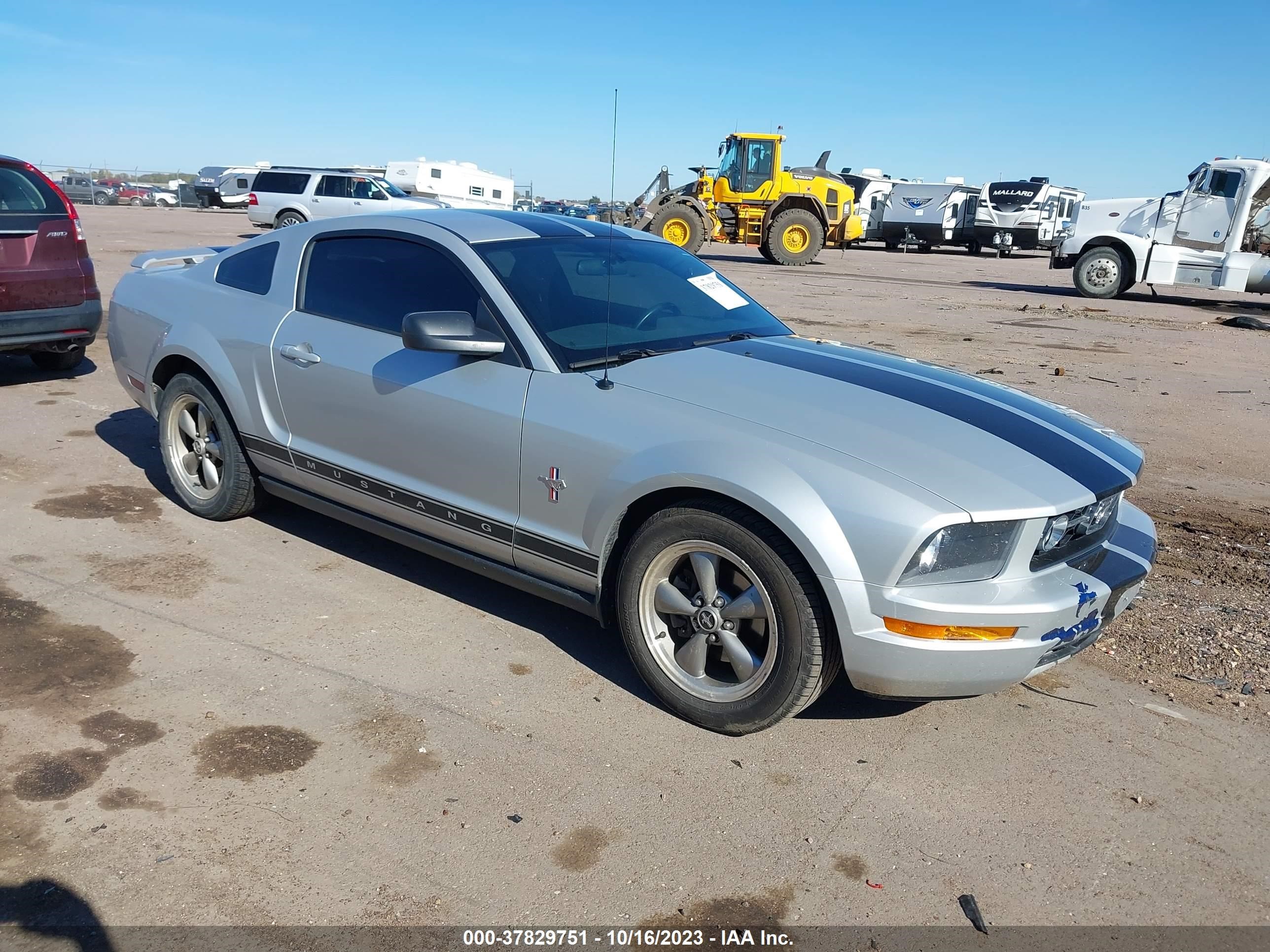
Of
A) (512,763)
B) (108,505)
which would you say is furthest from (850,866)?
(108,505)

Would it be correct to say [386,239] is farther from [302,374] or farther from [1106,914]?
[1106,914]

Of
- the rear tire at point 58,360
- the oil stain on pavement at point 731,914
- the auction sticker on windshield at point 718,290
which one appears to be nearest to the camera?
the oil stain on pavement at point 731,914

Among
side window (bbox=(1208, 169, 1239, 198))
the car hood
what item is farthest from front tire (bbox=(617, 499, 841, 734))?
side window (bbox=(1208, 169, 1239, 198))

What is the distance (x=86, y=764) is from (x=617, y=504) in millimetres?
1800

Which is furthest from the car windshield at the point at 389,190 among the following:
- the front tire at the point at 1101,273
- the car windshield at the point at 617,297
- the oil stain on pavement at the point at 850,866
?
the oil stain on pavement at the point at 850,866

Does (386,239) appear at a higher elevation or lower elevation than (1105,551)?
higher

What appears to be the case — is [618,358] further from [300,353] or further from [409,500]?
[300,353]

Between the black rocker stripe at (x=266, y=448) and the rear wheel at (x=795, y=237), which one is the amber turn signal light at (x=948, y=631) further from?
the rear wheel at (x=795, y=237)

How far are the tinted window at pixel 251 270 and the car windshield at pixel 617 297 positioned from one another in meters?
1.30

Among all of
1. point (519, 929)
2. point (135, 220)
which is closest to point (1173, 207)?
point (519, 929)

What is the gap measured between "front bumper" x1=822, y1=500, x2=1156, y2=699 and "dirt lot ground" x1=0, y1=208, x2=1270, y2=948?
1.20 ft

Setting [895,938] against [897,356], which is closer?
[895,938]

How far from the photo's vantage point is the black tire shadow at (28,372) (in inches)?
317

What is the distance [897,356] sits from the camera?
4.36m
